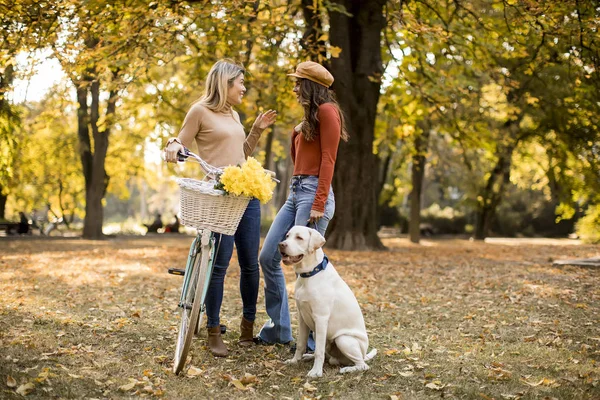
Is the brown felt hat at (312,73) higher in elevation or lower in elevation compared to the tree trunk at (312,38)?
lower

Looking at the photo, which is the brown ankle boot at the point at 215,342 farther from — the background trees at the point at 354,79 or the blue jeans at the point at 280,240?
the background trees at the point at 354,79

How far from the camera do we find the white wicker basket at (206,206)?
14.9ft

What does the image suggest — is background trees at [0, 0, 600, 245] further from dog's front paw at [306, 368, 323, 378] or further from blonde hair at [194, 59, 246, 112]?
dog's front paw at [306, 368, 323, 378]

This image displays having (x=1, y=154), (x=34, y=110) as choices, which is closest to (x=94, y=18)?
(x=1, y=154)

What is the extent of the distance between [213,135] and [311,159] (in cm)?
86

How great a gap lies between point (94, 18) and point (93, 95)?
1237 centimetres

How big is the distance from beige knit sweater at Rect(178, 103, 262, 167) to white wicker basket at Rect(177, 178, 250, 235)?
73 centimetres

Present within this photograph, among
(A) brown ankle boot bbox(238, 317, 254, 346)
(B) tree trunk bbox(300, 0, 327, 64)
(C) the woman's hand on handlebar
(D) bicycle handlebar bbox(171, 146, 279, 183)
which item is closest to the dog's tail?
(A) brown ankle boot bbox(238, 317, 254, 346)

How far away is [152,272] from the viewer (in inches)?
448

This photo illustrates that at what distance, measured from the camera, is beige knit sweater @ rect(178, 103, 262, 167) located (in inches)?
208

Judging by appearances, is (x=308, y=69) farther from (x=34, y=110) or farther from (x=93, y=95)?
(x=34, y=110)

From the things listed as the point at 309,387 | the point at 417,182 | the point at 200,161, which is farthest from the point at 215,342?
the point at 417,182

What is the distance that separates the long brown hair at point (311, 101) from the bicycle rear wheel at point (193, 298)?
1201 millimetres

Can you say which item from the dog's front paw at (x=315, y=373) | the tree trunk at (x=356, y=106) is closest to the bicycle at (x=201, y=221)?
the dog's front paw at (x=315, y=373)
